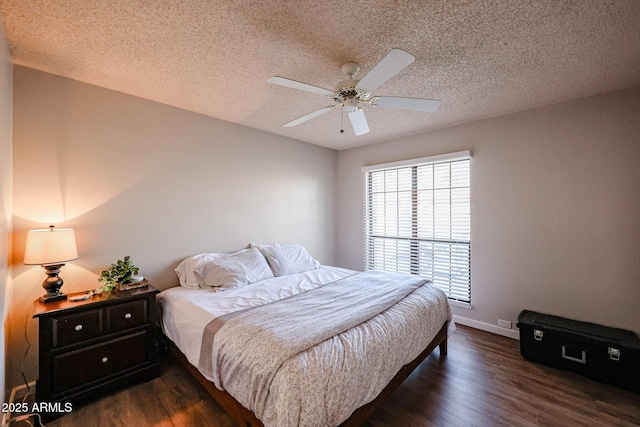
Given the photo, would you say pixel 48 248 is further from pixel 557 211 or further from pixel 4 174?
pixel 557 211

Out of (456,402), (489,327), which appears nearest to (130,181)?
(456,402)

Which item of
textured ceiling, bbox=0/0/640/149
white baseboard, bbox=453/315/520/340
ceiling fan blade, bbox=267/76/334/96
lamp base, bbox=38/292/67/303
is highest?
textured ceiling, bbox=0/0/640/149

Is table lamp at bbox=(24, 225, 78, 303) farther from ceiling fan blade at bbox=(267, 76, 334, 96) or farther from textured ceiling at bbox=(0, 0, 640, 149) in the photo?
ceiling fan blade at bbox=(267, 76, 334, 96)

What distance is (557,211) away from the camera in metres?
2.80

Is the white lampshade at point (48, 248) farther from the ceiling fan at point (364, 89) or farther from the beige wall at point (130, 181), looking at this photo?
the ceiling fan at point (364, 89)

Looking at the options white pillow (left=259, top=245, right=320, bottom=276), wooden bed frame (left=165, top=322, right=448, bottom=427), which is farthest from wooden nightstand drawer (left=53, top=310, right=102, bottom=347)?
white pillow (left=259, top=245, right=320, bottom=276)

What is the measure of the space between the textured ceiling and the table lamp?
1.32m

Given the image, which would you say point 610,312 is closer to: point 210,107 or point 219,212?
point 219,212

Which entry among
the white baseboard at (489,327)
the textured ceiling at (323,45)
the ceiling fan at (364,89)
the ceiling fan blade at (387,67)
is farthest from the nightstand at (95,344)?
the white baseboard at (489,327)

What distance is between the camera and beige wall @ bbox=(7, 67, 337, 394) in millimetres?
2123

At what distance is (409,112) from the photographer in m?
3.01

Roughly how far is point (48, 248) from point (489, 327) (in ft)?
14.3

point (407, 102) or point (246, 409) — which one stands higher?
point (407, 102)

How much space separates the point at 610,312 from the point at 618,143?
1602 millimetres
